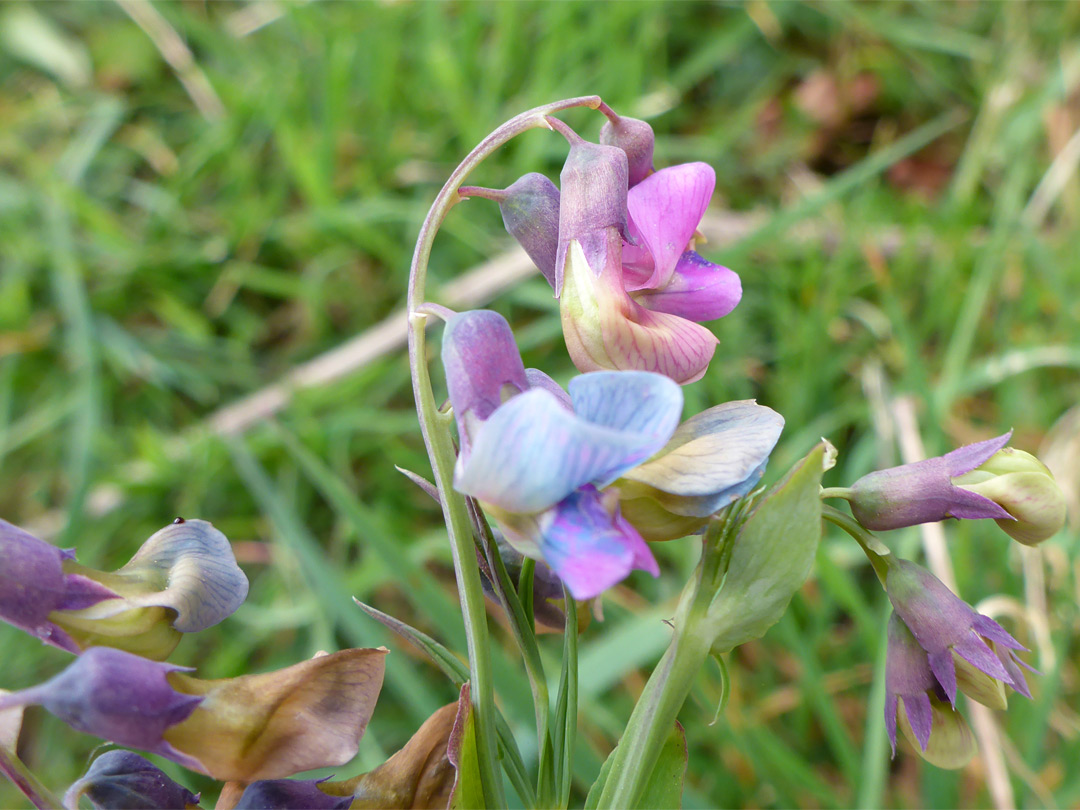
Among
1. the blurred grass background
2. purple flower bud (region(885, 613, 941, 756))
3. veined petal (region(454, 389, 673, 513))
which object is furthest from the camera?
the blurred grass background

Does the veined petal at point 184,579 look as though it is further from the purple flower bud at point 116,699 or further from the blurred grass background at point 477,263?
the blurred grass background at point 477,263

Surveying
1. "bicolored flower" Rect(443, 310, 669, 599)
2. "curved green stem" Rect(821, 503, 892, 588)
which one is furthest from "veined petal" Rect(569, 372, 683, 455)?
"curved green stem" Rect(821, 503, 892, 588)

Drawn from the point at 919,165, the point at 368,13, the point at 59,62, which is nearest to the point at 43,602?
the point at 368,13

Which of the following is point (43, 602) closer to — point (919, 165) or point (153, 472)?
point (153, 472)

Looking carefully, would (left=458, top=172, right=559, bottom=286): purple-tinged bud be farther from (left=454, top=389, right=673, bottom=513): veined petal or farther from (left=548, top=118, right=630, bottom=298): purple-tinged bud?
(left=454, top=389, right=673, bottom=513): veined petal

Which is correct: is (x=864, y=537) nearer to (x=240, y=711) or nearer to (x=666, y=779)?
(x=666, y=779)
